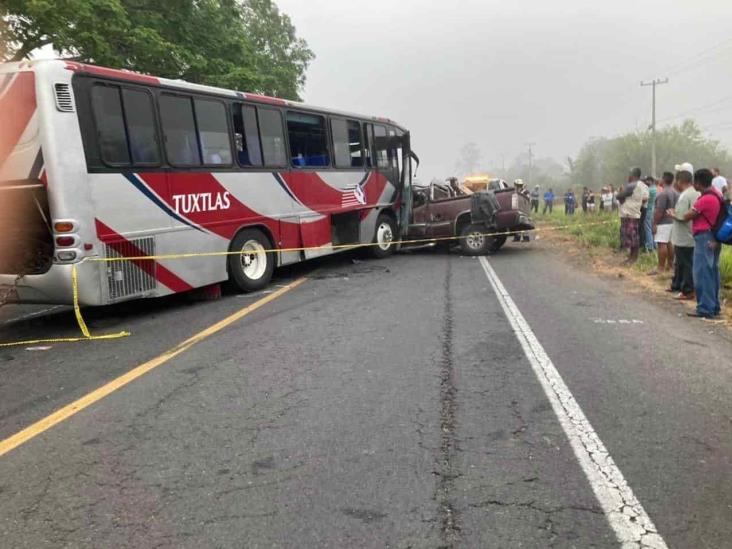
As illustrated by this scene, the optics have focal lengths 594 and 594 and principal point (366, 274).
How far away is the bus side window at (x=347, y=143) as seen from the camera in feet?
39.7

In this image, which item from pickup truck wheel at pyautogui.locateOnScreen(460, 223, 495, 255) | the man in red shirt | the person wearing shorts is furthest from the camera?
pickup truck wheel at pyautogui.locateOnScreen(460, 223, 495, 255)

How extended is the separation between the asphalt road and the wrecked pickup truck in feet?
22.7

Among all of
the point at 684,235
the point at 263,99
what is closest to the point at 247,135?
the point at 263,99

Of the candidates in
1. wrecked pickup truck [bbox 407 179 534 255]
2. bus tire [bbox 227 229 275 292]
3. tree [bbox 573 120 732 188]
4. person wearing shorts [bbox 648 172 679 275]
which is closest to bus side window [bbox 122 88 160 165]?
bus tire [bbox 227 229 275 292]

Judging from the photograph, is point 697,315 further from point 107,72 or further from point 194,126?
point 107,72

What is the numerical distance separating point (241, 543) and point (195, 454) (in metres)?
1.04

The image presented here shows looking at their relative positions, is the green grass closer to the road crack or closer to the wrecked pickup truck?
the wrecked pickup truck

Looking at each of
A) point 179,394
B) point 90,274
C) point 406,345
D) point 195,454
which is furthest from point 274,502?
point 90,274

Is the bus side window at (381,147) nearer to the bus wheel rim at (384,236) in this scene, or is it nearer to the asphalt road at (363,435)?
the bus wheel rim at (384,236)

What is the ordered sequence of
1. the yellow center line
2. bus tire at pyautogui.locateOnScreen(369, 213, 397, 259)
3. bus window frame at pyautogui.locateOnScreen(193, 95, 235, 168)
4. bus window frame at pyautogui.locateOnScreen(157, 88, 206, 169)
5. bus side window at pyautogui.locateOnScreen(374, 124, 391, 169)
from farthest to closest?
bus tire at pyautogui.locateOnScreen(369, 213, 397, 259) → bus side window at pyautogui.locateOnScreen(374, 124, 391, 169) → bus window frame at pyautogui.locateOnScreen(193, 95, 235, 168) → bus window frame at pyautogui.locateOnScreen(157, 88, 206, 169) → the yellow center line

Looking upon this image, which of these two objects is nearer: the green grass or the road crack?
the road crack

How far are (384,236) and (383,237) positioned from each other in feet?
0.20

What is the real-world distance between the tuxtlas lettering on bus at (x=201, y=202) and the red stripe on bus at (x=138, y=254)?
873mm

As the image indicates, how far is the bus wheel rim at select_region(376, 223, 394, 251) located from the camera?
1412 centimetres
